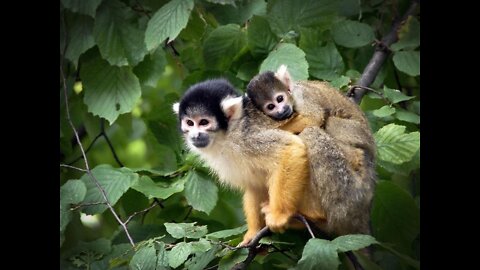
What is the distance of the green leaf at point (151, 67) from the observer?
4.37 m

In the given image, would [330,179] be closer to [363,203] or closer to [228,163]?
[363,203]

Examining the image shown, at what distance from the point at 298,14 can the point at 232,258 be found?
1742 millimetres

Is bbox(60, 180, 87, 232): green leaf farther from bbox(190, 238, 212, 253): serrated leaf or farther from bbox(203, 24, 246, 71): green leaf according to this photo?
bbox(203, 24, 246, 71): green leaf

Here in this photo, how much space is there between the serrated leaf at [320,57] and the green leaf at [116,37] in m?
0.93

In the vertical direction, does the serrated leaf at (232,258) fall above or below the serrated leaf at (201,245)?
below

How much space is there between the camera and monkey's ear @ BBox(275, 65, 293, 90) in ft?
12.3

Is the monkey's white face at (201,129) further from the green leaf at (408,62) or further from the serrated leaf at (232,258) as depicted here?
the green leaf at (408,62)

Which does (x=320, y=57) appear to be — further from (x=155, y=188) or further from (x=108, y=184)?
(x=108, y=184)

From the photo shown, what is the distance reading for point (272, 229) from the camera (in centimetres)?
338

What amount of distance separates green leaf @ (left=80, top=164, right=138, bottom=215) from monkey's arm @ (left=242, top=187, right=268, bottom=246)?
0.59 metres

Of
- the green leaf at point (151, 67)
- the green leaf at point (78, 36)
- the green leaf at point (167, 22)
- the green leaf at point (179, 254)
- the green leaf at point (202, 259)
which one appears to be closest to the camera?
the green leaf at point (179, 254)

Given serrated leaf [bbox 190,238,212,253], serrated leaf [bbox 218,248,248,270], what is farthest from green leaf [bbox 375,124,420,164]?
Answer: serrated leaf [bbox 190,238,212,253]

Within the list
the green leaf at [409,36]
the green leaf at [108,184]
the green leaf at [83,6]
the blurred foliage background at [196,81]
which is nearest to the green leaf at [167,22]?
the blurred foliage background at [196,81]

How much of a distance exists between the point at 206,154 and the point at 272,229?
577 millimetres
